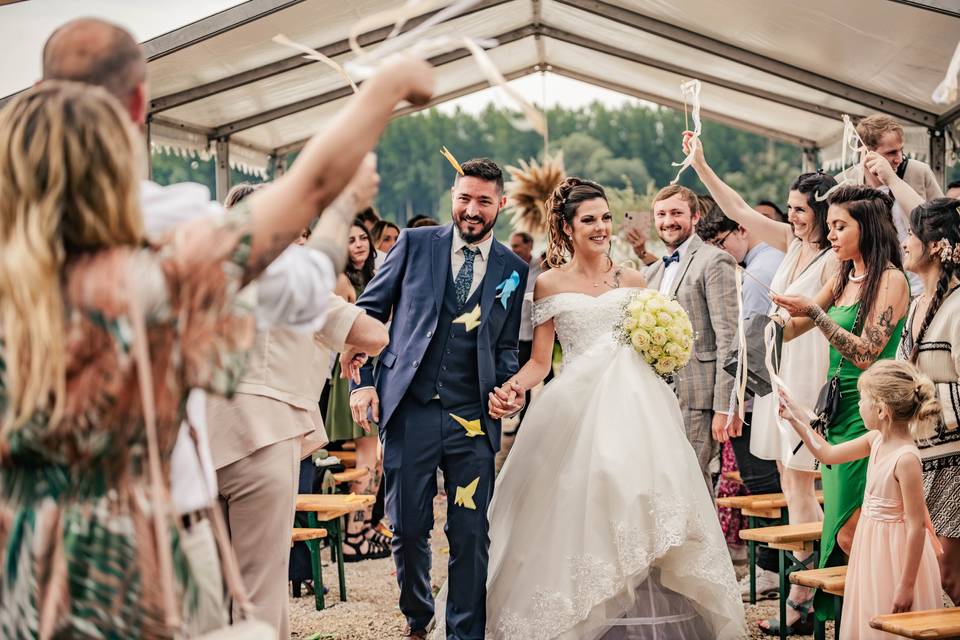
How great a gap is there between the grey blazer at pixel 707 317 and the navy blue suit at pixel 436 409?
1473 mm

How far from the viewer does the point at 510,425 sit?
13492 mm

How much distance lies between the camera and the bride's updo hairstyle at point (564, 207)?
5.19 metres

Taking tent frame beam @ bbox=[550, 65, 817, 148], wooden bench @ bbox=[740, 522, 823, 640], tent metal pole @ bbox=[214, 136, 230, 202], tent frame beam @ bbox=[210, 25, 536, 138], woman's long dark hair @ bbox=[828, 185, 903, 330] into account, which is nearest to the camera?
woman's long dark hair @ bbox=[828, 185, 903, 330]

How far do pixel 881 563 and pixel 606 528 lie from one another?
1142 millimetres

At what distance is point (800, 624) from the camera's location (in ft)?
16.5

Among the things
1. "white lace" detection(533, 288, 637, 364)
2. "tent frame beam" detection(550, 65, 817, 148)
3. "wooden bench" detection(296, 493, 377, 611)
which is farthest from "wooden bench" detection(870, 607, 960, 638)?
"tent frame beam" detection(550, 65, 817, 148)

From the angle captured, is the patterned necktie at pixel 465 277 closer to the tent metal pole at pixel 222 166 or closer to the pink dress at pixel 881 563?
the pink dress at pixel 881 563

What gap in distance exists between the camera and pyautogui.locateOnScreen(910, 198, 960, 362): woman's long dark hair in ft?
14.0

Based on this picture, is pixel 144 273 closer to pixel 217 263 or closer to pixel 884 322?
pixel 217 263

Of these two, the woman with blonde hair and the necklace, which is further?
the necklace

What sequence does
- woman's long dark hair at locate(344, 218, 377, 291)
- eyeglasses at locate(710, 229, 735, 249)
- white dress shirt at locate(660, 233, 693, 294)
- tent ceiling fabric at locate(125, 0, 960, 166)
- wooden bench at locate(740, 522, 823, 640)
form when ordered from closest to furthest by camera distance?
wooden bench at locate(740, 522, 823, 640) < white dress shirt at locate(660, 233, 693, 294) < eyeglasses at locate(710, 229, 735, 249) < woman's long dark hair at locate(344, 218, 377, 291) < tent ceiling fabric at locate(125, 0, 960, 166)

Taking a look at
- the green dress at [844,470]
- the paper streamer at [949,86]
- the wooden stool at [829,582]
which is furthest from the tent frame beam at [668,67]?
the paper streamer at [949,86]

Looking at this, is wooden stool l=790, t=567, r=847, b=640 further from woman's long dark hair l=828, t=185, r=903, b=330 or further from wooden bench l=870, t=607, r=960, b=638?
woman's long dark hair l=828, t=185, r=903, b=330

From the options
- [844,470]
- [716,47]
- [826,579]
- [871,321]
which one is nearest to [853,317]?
[871,321]
